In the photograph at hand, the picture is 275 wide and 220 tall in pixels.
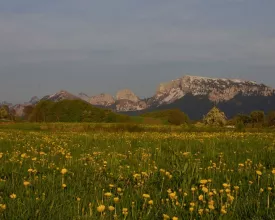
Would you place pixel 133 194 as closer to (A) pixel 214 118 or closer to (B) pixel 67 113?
(A) pixel 214 118

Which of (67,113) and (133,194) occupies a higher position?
(67,113)

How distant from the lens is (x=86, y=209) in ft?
13.8

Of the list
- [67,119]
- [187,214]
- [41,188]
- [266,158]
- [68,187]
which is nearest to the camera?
[187,214]

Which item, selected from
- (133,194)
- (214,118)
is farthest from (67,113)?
(133,194)

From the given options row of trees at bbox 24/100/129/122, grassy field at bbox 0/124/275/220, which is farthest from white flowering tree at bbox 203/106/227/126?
row of trees at bbox 24/100/129/122

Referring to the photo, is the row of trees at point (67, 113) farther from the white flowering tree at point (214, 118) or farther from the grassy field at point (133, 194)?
the grassy field at point (133, 194)

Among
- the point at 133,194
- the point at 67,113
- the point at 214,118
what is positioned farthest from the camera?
the point at 67,113

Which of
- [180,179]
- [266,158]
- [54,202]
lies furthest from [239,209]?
[266,158]

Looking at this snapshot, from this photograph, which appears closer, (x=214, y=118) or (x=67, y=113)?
(x=214, y=118)

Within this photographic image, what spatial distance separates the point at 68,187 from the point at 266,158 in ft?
18.6

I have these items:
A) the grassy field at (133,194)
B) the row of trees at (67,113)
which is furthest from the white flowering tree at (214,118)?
the row of trees at (67,113)

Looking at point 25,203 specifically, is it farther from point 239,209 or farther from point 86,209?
point 239,209

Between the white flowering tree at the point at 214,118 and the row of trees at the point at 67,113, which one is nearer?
the white flowering tree at the point at 214,118

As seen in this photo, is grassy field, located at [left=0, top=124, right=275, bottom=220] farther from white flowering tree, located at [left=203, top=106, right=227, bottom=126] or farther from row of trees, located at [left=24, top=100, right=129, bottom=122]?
row of trees, located at [left=24, top=100, right=129, bottom=122]
